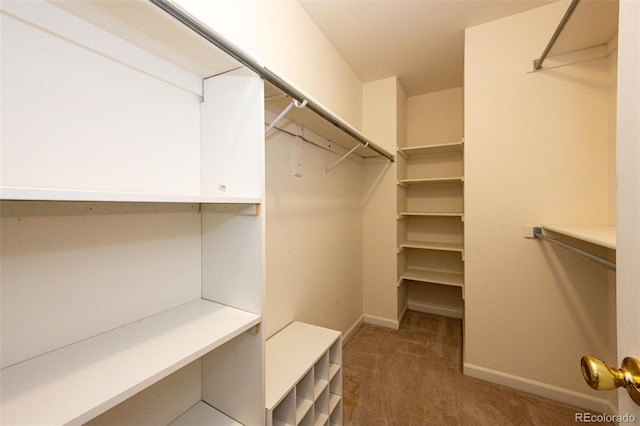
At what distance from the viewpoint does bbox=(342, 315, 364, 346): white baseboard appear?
2.45 metres

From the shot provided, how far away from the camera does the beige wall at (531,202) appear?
1676 millimetres

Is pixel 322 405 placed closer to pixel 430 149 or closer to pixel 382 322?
pixel 382 322

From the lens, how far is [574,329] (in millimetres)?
1715

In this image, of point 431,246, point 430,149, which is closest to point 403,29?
point 430,149

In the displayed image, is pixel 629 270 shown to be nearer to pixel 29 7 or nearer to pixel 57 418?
pixel 57 418

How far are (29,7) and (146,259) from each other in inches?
29.4

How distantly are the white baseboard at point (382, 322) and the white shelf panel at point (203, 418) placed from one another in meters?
2.09

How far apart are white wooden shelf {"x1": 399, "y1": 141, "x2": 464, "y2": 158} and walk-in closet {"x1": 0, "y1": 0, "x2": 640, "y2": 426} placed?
0.22ft

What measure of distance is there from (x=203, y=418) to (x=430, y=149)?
291 cm

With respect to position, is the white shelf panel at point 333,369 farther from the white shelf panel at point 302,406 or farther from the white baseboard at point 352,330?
the white baseboard at point 352,330

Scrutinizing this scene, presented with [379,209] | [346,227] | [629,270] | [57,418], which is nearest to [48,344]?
[57,418]

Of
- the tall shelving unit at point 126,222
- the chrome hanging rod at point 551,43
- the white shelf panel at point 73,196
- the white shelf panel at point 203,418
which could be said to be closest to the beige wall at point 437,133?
the chrome hanging rod at point 551,43

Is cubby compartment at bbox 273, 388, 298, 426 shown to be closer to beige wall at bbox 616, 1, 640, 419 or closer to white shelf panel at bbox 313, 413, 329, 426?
white shelf panel at bbox 313, 413, 329, 426

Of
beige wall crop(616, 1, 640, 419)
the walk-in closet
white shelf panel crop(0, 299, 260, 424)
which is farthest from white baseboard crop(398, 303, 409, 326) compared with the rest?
beige wall crop(616, 1, 640, 419)
